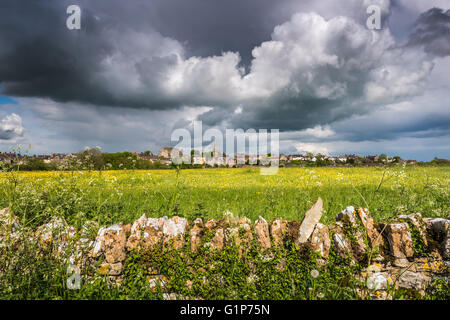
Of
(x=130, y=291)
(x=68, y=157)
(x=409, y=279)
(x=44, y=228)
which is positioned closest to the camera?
(x=130, y=291)

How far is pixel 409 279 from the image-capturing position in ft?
11.3

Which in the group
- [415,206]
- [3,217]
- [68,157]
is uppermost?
[68,157]

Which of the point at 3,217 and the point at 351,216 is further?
the point at 351,216

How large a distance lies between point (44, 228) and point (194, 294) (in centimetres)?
273

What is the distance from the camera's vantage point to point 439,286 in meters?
3.16

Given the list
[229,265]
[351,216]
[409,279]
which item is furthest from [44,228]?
[409,279]

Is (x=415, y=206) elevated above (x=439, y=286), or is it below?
above

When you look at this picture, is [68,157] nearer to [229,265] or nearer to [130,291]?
[130,291]

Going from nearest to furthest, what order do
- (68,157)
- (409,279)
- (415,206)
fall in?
(409,279), (68,157), (415,206)
